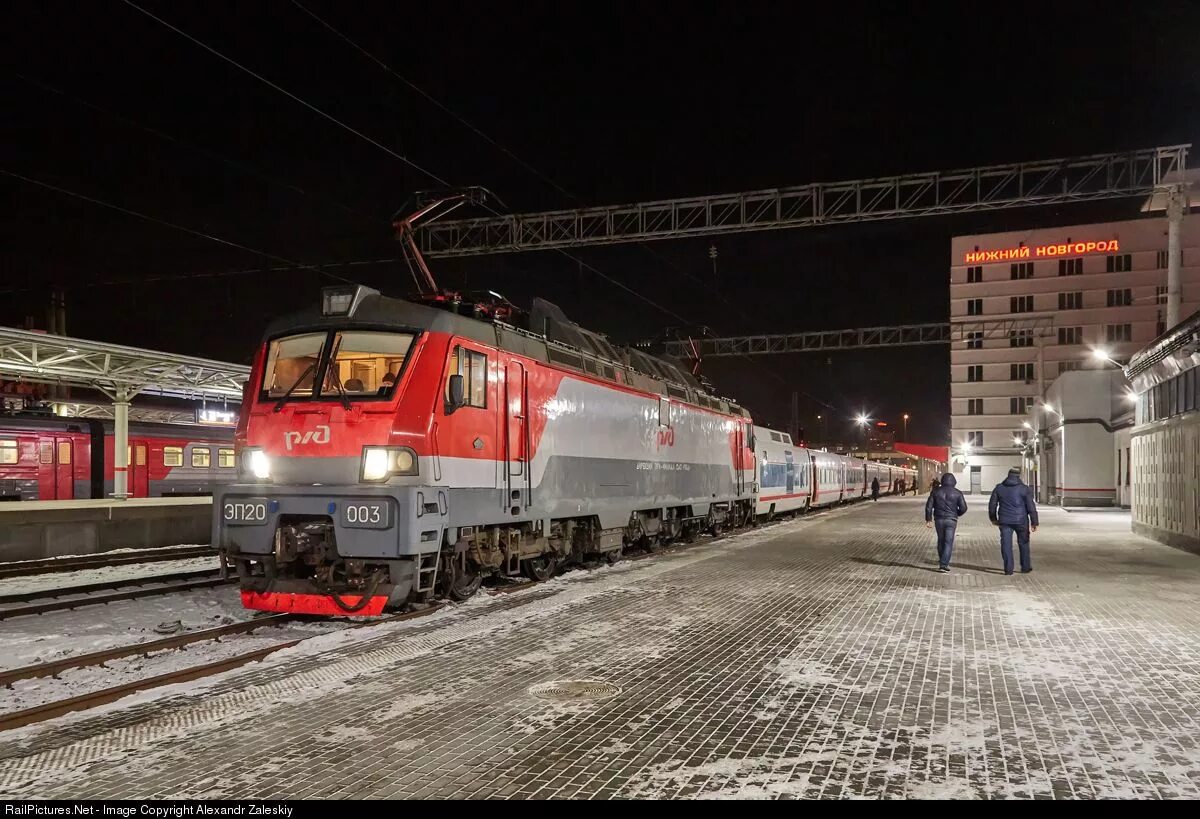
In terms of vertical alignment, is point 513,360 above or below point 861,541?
above

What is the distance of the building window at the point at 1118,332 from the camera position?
72.9 metres

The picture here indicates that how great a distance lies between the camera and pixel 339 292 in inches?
368

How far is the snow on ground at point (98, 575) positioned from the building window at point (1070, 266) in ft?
259

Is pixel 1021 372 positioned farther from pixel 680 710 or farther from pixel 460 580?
pixel 680 710

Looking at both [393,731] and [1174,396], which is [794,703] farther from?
[1174,396]

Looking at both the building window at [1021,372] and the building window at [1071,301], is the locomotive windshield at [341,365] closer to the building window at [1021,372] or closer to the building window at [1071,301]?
the building window at [1021,372]

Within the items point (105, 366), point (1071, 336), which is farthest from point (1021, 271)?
point (105, 366)

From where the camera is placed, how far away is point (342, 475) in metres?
8.69

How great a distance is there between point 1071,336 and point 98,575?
80.2 metres

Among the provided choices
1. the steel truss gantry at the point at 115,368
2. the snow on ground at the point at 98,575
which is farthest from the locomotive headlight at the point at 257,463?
the steel truss gantry at the point at 115,368

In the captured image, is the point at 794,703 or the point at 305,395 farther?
the point at 305,395
